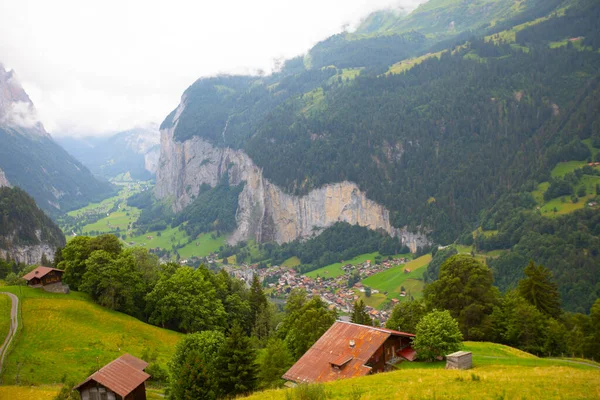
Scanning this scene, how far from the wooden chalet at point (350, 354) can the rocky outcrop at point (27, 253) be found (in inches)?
5308

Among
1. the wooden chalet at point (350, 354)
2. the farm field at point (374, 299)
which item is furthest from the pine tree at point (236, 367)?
the farm field at point (374, 299)

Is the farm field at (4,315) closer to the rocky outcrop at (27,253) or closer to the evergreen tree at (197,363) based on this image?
the evergreen tree at (197,363)

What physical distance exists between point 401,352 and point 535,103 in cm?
18373

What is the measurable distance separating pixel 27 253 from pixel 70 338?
381 ft

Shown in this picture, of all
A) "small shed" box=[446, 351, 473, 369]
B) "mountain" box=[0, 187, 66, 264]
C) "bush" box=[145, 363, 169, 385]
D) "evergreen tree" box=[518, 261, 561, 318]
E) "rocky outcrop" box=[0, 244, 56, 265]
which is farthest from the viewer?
"mountain" box=[0, 187, 66, 264]

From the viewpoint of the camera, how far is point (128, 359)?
3847cm

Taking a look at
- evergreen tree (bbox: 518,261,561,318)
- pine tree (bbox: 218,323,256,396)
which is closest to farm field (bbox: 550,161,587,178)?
evergreen tree (bbox: 518,261,561,318)

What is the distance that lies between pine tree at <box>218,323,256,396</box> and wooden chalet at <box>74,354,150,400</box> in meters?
6.25

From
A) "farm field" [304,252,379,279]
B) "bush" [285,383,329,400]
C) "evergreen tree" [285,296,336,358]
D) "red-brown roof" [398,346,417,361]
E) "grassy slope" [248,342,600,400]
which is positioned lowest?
"farm field" [304,252,379,279]

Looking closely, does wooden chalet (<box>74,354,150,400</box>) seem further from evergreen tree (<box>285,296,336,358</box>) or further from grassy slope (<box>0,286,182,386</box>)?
evergreen tree (<box>285,296,336,358</box>)

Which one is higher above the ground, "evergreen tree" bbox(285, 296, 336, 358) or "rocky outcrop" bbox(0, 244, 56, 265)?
"evergreen tree" bbox(285, 296, 336, 358)

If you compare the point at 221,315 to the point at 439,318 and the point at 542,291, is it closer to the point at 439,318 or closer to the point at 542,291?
the point at 439,318

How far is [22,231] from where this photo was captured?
149875 millimetres

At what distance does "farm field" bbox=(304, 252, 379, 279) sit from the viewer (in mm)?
169850
